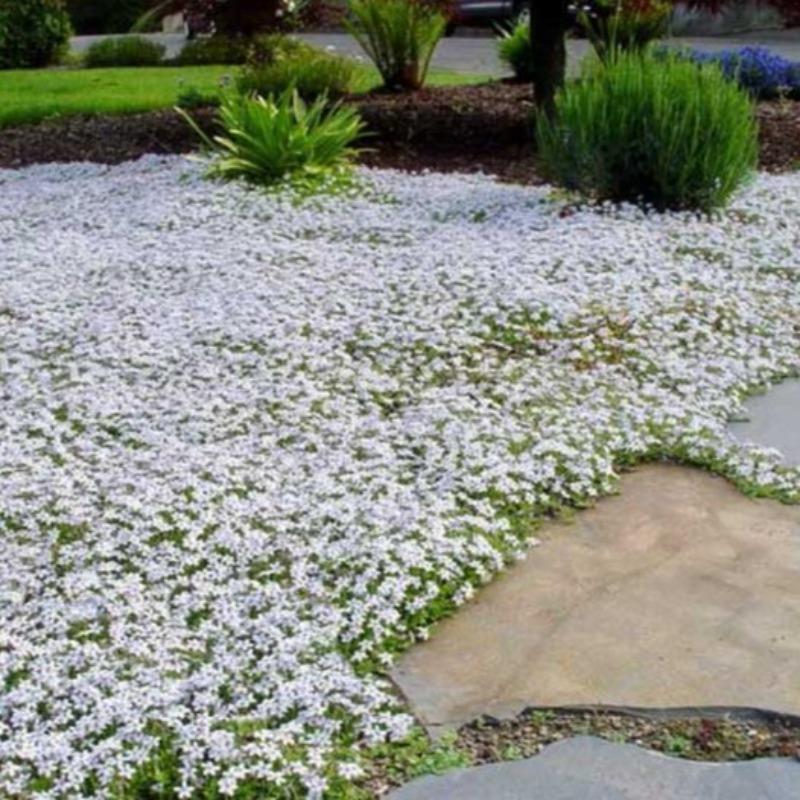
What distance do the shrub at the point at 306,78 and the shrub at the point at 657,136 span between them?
363 cm

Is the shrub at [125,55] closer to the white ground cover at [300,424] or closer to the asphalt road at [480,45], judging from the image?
the asphalt road at [480,45]

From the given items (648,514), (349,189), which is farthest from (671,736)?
(349,189)

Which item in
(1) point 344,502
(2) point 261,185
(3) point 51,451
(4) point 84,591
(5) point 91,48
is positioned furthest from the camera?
(5) point 91,48

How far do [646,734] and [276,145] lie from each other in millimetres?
6002

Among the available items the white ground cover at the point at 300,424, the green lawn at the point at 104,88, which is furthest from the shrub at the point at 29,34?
the white ground cover at the point at 300,424

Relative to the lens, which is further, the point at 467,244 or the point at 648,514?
the point at 467,244

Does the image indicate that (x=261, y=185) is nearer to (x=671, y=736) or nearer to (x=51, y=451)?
(x=51, y=451)

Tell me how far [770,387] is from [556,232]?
2061mm

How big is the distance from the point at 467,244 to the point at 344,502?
3044 mm

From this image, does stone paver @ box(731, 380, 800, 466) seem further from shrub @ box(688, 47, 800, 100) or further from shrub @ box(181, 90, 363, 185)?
shrub @ box(688, 47, 800, 100)

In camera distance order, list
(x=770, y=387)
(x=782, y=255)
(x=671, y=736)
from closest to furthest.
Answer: (x=671, y=736) → (x=770, y=387) → (x=782, y=255)

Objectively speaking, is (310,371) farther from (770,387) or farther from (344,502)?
(770,387)

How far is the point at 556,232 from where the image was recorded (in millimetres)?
7020

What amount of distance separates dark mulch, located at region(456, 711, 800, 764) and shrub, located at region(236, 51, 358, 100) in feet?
26.5
